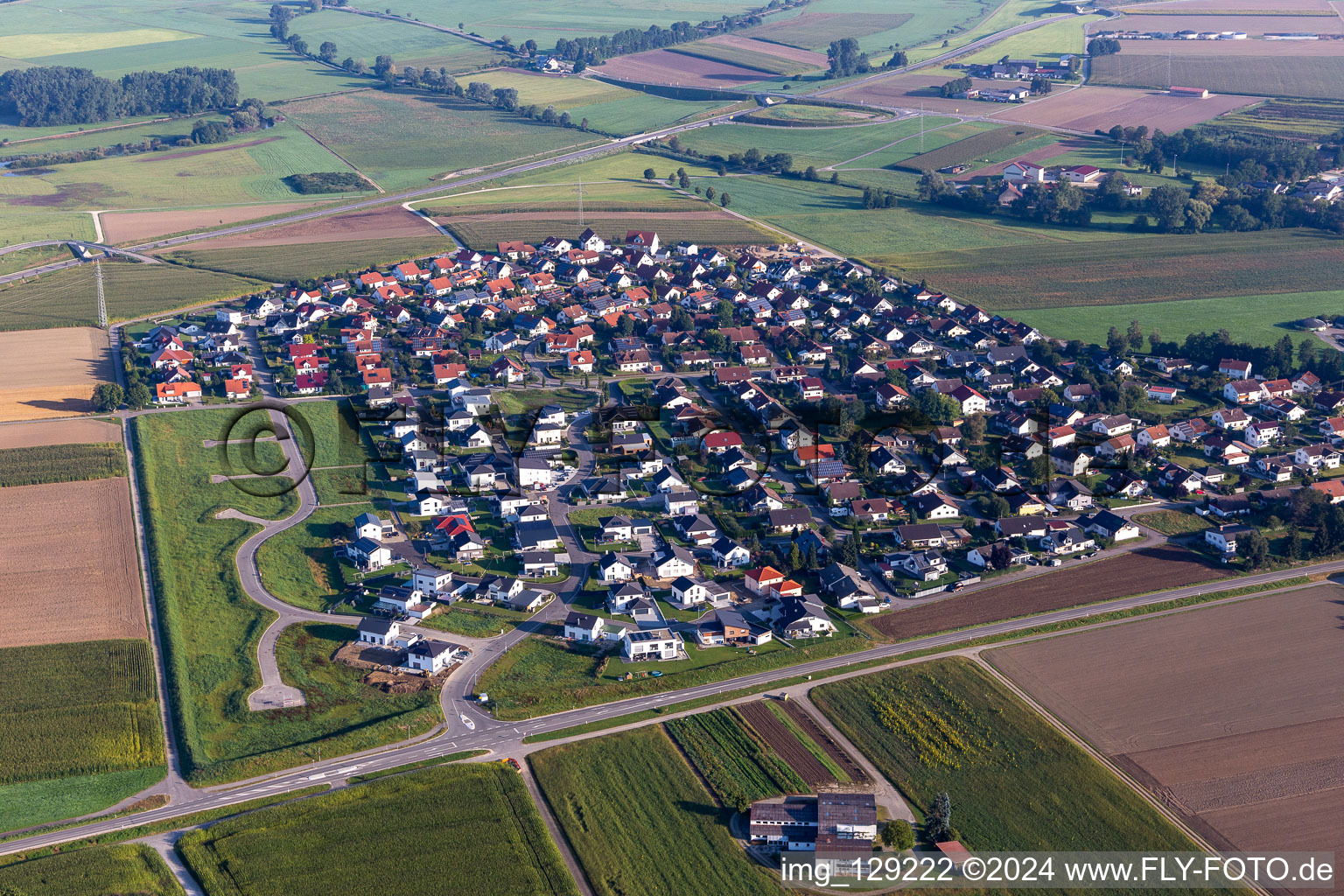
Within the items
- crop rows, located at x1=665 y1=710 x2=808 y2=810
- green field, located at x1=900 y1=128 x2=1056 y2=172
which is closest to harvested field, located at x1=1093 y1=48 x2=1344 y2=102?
green field, located at x1=900 y1=128 x2=1056 y2=172

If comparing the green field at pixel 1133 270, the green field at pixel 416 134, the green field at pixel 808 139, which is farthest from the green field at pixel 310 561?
the green field at pixel 808 139

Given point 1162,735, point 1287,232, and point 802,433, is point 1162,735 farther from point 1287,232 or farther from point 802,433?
point 1287,232

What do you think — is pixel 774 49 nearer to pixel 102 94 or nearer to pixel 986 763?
pixel 102 94

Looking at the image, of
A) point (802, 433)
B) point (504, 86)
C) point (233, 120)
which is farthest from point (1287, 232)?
point (233, 120)

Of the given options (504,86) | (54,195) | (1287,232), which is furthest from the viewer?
(504,86)

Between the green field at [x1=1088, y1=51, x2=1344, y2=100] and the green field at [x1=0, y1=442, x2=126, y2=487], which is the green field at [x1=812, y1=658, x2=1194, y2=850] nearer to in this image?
the green field at [x1=0, y1=442, x2=126, y2=487]

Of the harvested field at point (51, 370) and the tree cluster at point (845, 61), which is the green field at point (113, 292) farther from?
the tree cluster at point (845, 61)
